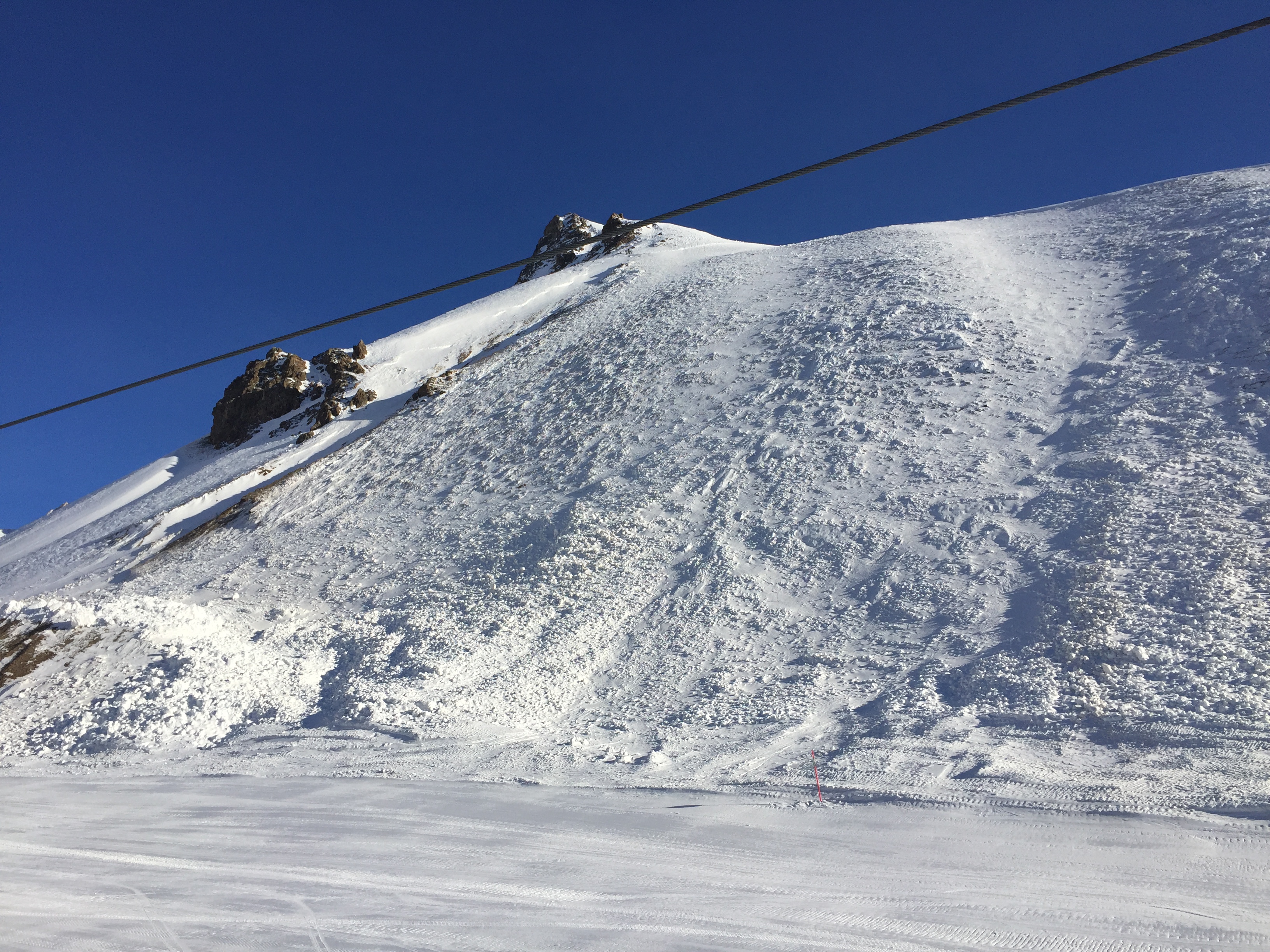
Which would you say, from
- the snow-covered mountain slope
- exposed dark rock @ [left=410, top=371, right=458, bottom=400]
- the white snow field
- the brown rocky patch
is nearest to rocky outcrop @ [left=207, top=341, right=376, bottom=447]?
exposed dark rock @ [left=410, top=371, right=458, bottom=400]

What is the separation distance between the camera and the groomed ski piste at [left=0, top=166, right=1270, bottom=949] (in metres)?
5.07

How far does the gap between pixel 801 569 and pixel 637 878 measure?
6.70 meters

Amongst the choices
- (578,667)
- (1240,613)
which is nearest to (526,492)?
(578,667)

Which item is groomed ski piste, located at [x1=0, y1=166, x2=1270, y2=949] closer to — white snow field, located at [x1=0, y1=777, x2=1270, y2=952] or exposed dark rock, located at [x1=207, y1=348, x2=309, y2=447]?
white snow field, located at [x1=0, y1=777, x2=1270, y2=952]

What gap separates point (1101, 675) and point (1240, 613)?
68.5 inches

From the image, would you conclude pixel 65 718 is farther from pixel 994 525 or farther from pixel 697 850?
pixel 994 525

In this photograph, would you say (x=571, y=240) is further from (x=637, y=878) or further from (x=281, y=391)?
(x=637, y=878)

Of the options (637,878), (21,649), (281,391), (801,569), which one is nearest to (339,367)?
(281,391)

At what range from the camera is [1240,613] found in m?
7.73

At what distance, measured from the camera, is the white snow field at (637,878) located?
439 cm

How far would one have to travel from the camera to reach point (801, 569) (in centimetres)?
1126

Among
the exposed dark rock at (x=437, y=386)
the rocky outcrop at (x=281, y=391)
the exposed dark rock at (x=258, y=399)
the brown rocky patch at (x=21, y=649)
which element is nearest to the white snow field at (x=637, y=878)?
the brown rocky patch at (x=21, y=649)

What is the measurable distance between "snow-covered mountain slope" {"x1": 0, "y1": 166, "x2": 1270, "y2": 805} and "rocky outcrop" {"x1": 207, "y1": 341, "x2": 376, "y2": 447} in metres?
12.3

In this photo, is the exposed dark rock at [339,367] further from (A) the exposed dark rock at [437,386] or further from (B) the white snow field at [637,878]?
(B) the white snow field at [637,878]
